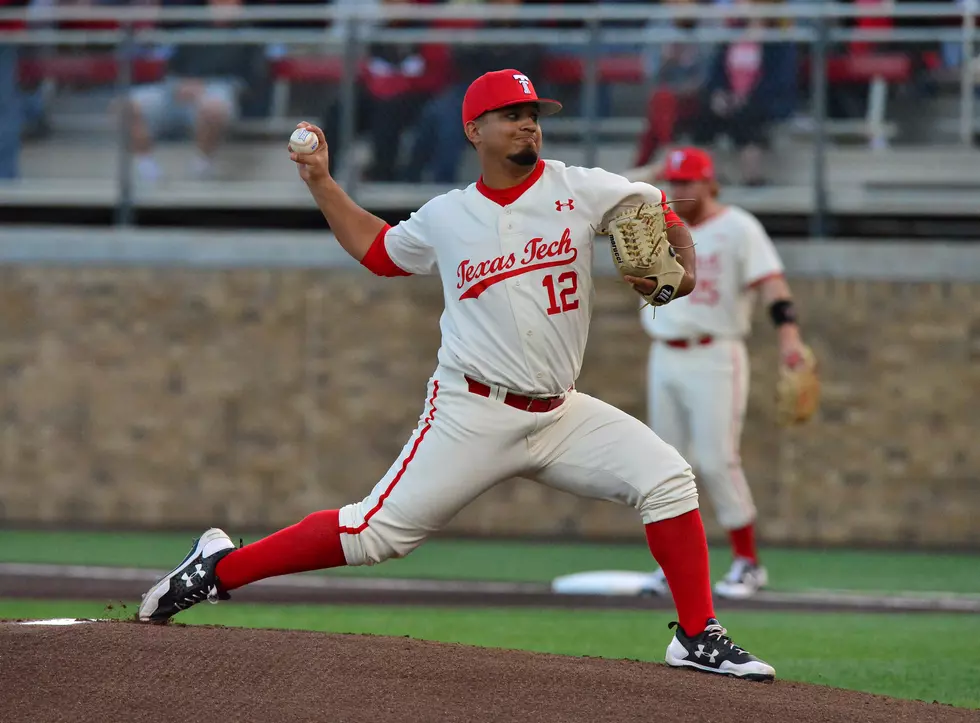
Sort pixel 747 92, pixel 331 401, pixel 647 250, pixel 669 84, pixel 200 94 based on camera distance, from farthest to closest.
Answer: pixel 331 401 < pixel 200 94 < pixel 669 84 < pixel 747 92 < pixel 647 250

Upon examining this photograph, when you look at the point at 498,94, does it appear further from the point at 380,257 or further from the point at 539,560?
the point at 539,560

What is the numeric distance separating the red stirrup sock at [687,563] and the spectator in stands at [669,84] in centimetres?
663

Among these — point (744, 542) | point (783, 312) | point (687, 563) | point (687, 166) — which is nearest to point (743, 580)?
point (744, 542)

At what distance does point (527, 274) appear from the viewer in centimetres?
523

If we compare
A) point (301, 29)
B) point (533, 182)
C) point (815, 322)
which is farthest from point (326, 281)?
point (533, 182)

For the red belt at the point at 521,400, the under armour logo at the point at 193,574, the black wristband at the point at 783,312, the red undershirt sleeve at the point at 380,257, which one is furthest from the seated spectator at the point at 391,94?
the red belt at the point at 521,400

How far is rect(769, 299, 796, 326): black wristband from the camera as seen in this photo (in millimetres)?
8852

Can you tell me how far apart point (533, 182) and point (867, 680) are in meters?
2.41

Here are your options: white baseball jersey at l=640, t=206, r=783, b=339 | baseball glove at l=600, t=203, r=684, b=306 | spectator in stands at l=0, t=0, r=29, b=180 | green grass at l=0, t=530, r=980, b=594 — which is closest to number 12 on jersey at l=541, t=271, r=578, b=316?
baseball glove at l=600, t=203, r=684, b=306

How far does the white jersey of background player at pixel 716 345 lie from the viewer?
29.4 feet

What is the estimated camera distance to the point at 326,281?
492 inches

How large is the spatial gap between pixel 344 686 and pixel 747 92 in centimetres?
783

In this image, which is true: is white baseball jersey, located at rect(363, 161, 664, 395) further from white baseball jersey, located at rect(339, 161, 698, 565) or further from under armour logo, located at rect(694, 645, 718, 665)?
under armour logo, located at rect(694, 645, 718, 665)

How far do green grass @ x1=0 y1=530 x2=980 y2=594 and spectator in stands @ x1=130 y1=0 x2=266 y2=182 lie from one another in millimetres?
3178
